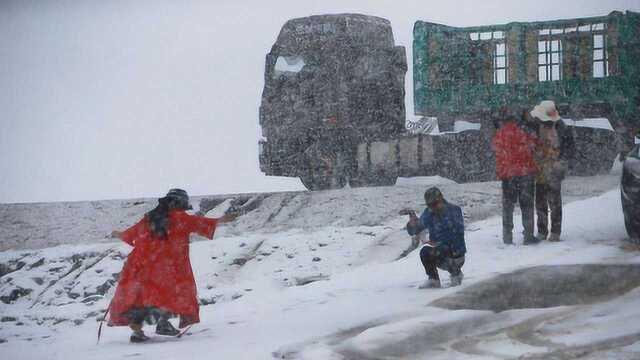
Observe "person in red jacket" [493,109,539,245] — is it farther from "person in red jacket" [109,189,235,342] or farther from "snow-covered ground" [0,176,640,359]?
"person in red jacket" [109,189,235,342]

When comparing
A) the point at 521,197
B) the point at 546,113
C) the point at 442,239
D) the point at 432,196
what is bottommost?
the point at 442,239

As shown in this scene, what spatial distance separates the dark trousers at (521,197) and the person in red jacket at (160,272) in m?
3.08

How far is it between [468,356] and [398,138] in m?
7.62

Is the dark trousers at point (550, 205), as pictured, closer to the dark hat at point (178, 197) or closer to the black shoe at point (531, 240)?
the black shoe at point (531, 240)

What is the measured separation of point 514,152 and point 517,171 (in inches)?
6.5

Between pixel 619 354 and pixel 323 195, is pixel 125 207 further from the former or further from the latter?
pixel 619 354

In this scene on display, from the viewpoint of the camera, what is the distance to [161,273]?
575 centimetres

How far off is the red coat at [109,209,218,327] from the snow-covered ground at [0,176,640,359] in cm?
24

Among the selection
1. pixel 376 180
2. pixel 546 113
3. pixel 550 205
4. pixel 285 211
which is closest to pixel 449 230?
pixel 550 205

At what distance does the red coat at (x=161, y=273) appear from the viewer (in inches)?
225

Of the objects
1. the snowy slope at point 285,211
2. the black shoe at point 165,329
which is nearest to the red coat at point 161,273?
the black shoe at point 165,329

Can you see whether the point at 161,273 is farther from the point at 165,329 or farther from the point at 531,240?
the point at 531,240

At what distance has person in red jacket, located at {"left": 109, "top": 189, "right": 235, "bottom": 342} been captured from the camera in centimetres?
571

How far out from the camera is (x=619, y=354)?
4.75 meters
